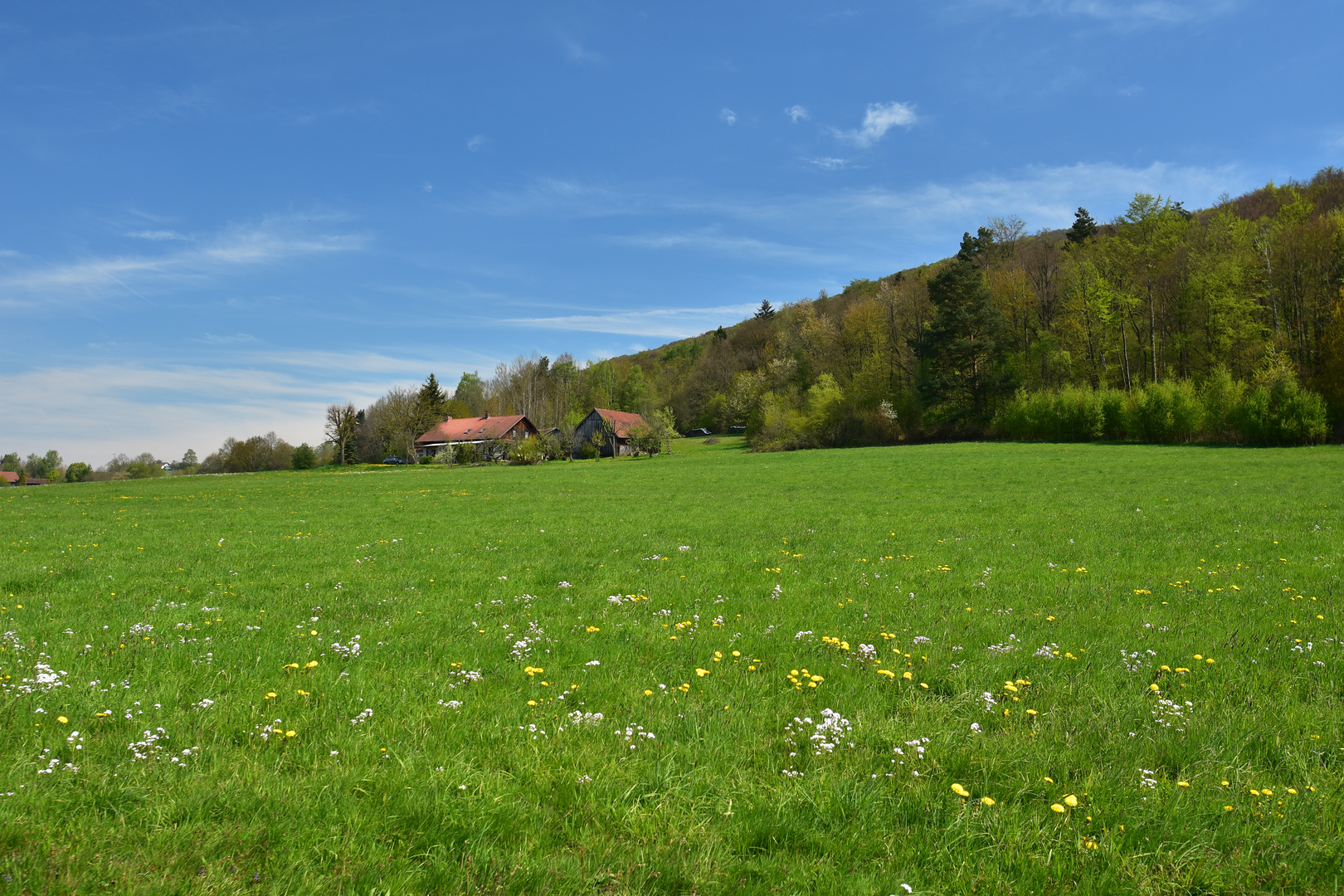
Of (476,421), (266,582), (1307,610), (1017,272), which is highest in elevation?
(1017,272)

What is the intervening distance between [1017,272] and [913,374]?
54.3 feet

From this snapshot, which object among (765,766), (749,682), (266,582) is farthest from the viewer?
(266,582)

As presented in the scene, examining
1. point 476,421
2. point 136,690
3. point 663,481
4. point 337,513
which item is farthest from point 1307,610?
point 476,421

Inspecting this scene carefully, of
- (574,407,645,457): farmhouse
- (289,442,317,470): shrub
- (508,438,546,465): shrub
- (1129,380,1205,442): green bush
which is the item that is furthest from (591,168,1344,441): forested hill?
(289,442,317,470): shrub

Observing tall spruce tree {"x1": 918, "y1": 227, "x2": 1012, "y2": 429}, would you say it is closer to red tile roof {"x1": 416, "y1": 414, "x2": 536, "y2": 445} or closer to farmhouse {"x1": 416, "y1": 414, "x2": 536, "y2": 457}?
farmhouse {"x1": 416, "y1": 414, "x2": 536, "y2": 457}

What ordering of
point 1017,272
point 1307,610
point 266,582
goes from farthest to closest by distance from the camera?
point 1017,272 < point 266,582 < point 1307,610

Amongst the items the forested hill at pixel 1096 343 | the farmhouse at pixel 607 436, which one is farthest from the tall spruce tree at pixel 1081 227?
the farmhouse at pixel 607 436

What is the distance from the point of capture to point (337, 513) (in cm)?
2267

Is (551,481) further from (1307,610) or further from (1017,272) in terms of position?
(1017,272)

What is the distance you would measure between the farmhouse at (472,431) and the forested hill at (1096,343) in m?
3.72

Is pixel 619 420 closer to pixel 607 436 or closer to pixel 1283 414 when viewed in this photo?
pixel 607 436

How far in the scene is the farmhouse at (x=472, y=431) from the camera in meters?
99.3

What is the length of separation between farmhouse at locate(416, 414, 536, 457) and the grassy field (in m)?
87.8

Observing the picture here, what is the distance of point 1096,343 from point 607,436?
62978 mm
